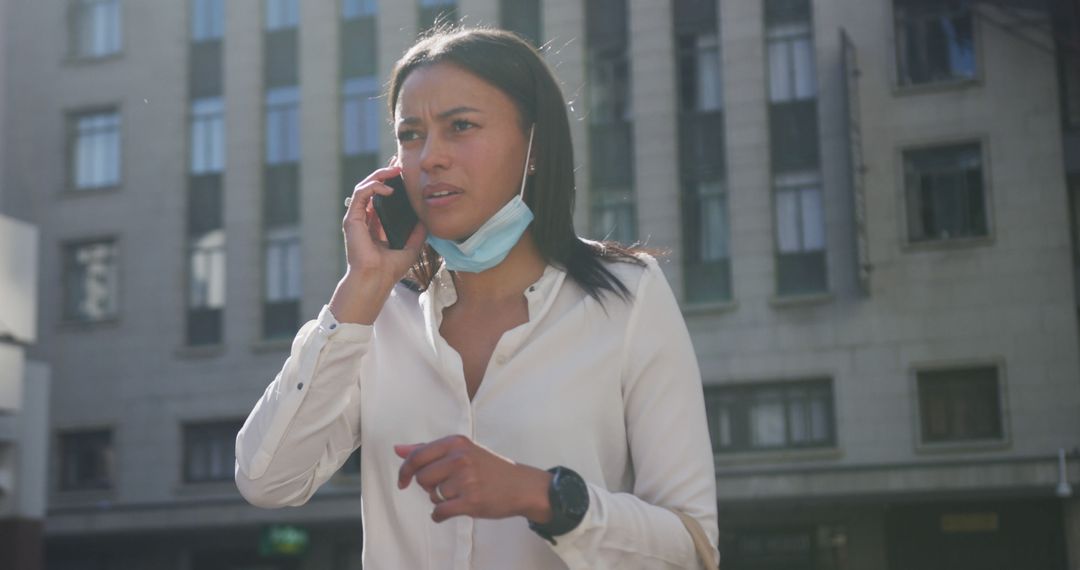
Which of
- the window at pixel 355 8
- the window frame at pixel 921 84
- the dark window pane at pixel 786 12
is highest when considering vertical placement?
the window at pixel 355 8

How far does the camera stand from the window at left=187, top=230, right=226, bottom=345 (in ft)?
110

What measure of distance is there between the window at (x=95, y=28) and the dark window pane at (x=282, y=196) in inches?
192

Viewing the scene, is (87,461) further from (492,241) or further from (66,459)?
(492,241)

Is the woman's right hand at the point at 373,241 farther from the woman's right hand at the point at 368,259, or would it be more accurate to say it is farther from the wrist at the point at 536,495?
the wrist at the point at 536,495

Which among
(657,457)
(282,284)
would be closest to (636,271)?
(657,457)

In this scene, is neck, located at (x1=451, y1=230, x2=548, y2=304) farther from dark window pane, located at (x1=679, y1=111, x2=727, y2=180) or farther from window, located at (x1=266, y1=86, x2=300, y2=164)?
window, located at (x1=266, y1=86, x2=300, y2=164)

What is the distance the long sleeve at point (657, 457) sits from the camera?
2.29 m

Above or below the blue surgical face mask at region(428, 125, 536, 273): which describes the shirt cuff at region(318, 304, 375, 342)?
below

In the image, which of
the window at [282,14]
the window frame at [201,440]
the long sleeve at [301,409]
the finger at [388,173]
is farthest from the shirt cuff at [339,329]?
the window at [282,14]

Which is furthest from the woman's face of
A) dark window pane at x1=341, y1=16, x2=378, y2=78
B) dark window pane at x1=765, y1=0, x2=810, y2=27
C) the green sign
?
dark window pane at x1=341, y1=16, x2=378, y2=78

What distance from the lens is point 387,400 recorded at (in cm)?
260

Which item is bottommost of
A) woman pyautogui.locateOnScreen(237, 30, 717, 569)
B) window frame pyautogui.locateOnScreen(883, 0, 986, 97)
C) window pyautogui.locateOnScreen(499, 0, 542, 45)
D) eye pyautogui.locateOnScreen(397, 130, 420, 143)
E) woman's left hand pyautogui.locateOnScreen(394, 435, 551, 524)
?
woman's left hand pyautogui.locateOnScreen(394, 435, 551, 524)

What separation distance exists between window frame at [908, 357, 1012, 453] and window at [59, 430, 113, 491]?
665 inches

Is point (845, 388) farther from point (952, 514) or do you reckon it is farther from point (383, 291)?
point (383, 291)
